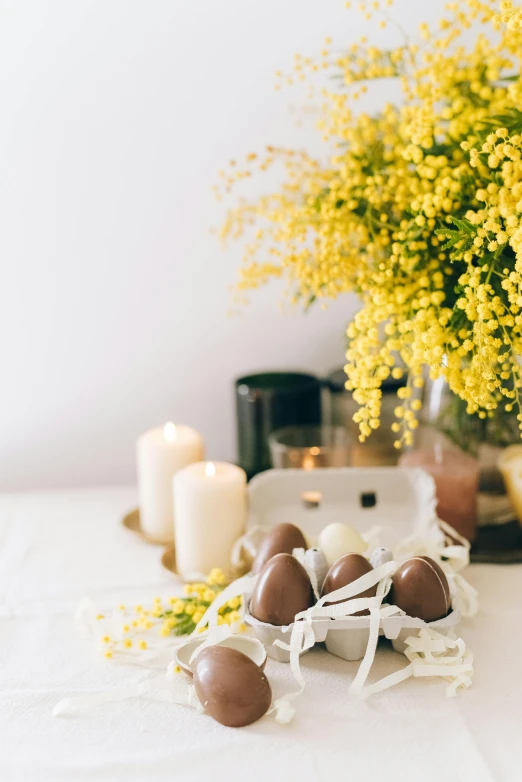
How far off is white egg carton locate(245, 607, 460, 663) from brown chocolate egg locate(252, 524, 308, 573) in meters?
0.06

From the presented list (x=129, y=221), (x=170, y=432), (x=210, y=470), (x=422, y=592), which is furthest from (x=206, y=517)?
(x=129, y=221)

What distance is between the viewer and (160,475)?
103 centimetres

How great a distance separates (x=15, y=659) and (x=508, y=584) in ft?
1.73

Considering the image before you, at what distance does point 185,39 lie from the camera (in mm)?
1129

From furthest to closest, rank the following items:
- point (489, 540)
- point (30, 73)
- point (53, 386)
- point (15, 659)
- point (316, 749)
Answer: point (53, 386), point (30, 73), point (489, 540), point (15, 659), point (316, 749)

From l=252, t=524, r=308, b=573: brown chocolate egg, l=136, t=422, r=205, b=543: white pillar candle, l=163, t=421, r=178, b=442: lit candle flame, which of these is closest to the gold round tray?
l=136, t=422, r=205, b=543: white pillar candle

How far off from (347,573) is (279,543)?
10 centimetres

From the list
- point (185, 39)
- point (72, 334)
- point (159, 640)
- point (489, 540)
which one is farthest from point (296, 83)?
point (159, 640)

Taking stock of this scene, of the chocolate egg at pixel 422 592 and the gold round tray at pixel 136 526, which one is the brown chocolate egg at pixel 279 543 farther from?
the gold round tray at pixel 136 526

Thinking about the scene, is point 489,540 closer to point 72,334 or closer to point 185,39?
point 72,334

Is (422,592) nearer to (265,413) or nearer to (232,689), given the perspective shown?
(232,689)

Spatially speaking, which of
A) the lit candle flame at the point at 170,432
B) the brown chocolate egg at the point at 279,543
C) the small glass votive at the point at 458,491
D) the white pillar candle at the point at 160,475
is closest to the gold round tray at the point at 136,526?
the white pillar candle at the point at 160,475

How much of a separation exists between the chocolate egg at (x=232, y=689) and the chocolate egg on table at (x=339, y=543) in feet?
0.59

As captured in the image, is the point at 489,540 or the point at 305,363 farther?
the point at 305,363
